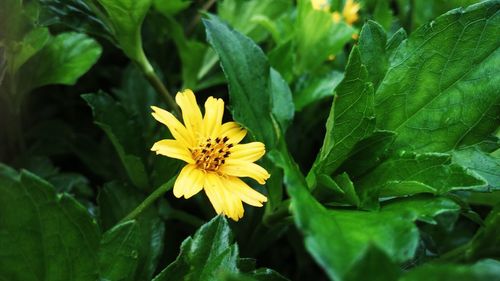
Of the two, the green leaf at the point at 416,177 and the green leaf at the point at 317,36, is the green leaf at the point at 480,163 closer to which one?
the green leaf at the point at 416,177

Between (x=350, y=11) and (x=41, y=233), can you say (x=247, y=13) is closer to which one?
(x=350, y=11)

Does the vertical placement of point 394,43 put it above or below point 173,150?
above

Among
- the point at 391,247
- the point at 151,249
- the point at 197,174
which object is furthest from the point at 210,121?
the point at 391,247

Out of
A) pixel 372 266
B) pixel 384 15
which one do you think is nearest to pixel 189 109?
pixel 372 266

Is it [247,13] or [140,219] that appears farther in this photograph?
[247,13]

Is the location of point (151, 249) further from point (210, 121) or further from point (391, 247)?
point (391, 247)

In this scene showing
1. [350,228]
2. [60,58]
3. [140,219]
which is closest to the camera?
[350,228]
